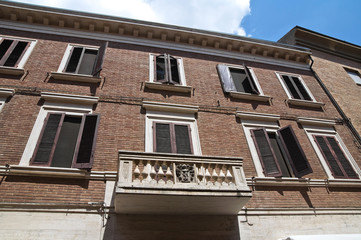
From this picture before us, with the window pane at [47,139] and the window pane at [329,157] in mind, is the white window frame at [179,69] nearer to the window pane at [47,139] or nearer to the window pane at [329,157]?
the window pane at [47,139]

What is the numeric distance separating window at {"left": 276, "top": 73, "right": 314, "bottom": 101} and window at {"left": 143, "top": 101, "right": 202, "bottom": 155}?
537 centimetres

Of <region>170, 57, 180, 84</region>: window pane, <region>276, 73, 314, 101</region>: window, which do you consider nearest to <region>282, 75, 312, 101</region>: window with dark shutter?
<region>276, 73, 314, 101</region>: window

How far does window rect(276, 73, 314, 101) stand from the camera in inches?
439

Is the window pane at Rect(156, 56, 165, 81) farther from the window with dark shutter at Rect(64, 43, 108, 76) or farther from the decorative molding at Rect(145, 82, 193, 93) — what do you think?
the window with dark shutter at Rect(64, 43, 108, 76)

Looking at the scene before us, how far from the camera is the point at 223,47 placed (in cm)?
1214

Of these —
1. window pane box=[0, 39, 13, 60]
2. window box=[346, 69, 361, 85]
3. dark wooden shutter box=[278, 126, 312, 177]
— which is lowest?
dark wooden shutter box=[278, 126, 312, 177]

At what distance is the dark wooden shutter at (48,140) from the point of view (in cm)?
648

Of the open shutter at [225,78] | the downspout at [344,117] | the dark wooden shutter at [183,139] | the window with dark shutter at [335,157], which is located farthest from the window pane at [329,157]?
the dark wooden shutter at [183,139]

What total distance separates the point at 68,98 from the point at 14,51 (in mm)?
3607

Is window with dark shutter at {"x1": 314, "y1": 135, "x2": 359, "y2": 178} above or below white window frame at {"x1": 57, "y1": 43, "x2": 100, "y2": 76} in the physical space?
below

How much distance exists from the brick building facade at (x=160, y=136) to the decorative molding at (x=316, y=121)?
6 cm

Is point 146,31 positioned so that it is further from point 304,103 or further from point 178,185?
point 178,185

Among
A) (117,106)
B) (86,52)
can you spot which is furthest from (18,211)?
(86,52)

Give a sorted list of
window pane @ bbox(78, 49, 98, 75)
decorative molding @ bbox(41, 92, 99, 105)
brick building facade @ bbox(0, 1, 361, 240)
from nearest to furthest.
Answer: brick building facade @ bbox(0, 1, 361, 240) < decorative molding @ bbox(41, 92, 99, 105) < window pane @ bbox(78, 49, 98, 75)
